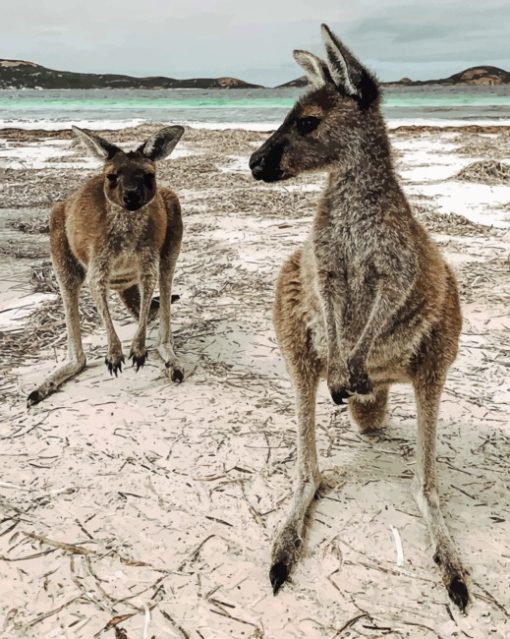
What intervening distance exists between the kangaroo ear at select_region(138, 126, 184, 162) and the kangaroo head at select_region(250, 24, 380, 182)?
128 centimetres

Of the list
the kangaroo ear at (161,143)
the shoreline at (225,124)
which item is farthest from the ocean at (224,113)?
the kangaroo ear at (161,143)

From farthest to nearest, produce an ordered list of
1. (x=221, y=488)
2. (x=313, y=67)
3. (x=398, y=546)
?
1. (x=221, y=488)
2. (x=313, y=67)
3. (x=398, y=546)

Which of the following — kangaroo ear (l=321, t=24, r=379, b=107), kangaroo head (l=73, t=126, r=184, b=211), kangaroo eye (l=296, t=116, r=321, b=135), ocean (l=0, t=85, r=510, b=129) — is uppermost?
kangaroo ear (l=321, t=24, r=379, b=107)

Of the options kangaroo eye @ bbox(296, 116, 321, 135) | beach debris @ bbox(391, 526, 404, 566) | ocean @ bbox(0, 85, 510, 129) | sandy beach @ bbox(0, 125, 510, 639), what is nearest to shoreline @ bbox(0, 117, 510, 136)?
ocean @ bbox(0, 85, 510, 129)

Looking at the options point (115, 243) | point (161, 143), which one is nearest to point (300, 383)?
point (115, 243)

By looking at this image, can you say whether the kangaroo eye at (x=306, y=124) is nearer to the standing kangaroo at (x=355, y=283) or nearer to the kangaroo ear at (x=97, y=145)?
the standing kangaroo at (x=355, y=283)

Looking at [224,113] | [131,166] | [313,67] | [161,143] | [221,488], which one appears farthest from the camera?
[224,113]

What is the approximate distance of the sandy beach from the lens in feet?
5.87

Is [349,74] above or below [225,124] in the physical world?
above

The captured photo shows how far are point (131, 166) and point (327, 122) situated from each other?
1.32 m

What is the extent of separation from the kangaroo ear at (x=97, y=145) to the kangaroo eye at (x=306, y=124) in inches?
55.5

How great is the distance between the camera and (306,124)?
84.0 inches

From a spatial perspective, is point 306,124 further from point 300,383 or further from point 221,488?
point 221,488

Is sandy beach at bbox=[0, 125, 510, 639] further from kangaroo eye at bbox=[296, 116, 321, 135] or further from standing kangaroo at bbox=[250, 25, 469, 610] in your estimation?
kangaroo eye at bbox=[296, 116, 321, 135]
